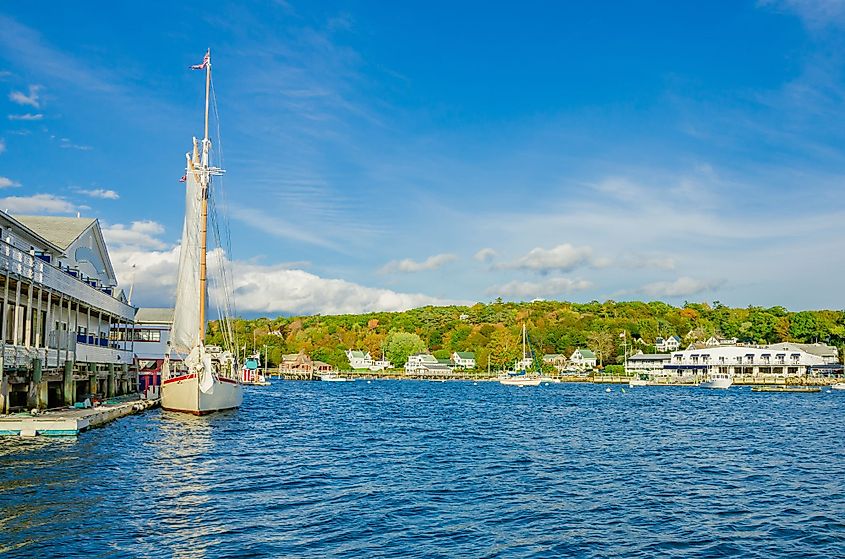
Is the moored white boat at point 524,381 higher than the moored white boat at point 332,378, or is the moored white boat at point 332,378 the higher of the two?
the moored white boat at point 332,378

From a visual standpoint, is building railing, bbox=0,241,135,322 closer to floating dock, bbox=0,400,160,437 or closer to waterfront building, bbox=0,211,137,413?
waterfront building, bbox=0,211,137,413

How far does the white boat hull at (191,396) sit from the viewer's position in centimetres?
4709

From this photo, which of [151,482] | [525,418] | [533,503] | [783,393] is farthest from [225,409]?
[783,393]

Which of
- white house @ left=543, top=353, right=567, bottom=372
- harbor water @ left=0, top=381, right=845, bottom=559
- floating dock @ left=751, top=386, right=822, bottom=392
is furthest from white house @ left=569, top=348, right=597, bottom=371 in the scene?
harbor water @ left=0, top=381, right=845, bottom=559

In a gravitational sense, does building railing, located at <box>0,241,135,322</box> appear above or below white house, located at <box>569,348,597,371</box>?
above

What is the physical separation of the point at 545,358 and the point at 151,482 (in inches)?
6999

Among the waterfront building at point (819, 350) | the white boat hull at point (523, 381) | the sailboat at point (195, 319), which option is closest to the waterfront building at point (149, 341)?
the sailboat at point (195, 319)

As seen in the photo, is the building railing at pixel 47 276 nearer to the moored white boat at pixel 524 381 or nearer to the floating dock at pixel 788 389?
the moored white boat at pixel 524 381

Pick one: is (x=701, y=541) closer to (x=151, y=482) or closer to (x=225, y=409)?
(x=151, y=482)

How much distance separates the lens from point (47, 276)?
3909 cm

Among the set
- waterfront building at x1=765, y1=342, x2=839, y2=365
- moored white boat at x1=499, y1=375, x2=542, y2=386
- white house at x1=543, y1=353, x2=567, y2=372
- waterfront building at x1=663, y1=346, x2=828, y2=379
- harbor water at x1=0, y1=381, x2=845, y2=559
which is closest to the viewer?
harbor water at x1=0, y1=381, x2=845, y2=559

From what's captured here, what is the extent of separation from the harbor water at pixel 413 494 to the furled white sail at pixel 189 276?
1117cm

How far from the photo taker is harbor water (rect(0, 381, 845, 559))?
671 inches

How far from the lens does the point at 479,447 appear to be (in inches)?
1443
